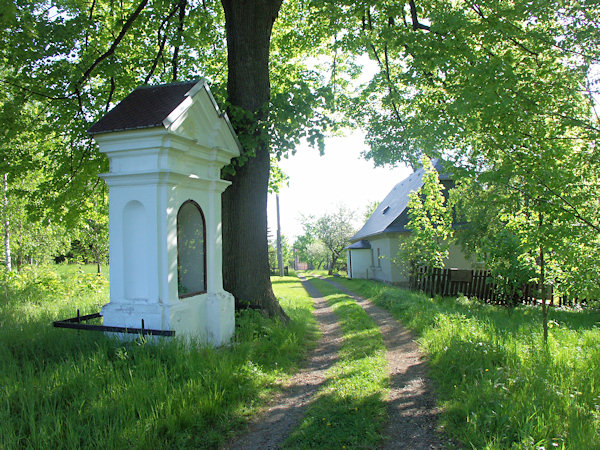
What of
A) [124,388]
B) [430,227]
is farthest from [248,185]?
[430,227]

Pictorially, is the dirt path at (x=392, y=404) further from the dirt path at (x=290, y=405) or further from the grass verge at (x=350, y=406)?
the grass verge at (x=350, y=406)

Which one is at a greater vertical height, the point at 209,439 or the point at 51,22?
the point at 51,22

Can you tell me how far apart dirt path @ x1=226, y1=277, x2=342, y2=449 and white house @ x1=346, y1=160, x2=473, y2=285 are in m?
11.0

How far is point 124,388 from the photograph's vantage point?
3.92 metres

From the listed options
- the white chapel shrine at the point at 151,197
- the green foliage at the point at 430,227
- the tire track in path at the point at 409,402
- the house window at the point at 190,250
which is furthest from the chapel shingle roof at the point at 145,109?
the green foliage at the point at 430,227

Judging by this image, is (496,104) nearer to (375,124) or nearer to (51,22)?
(375,124)

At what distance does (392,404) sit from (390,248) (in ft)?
62.2

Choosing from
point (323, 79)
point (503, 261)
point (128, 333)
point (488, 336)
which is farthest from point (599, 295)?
point (323, 79)

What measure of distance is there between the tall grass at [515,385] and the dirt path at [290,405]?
59.4 inches

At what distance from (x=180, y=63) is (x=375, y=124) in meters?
6.01

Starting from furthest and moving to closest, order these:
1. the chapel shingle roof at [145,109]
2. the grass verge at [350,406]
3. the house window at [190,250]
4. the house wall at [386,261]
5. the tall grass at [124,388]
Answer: the house wall at [386,261] < the house window at [190,250] < the chapel shingle roof at [145,109] < the grass verge at [350,406] < the tall grass at [124,388]

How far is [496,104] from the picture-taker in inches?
207

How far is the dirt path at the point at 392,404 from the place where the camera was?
12.3 ft

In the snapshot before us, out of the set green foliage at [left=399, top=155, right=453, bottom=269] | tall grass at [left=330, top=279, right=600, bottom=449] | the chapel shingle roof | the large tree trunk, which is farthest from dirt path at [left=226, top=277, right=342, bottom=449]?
green foliage at [left=399, top=155, right=453, bottom=269]
